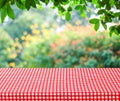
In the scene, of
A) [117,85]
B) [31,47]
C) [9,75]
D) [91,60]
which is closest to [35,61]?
[31,47]

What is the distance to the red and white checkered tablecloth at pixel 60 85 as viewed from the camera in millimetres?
3168

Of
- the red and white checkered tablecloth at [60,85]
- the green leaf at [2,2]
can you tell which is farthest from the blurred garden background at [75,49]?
the green leaf at [2,2]

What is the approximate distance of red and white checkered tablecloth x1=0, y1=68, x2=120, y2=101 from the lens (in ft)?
10.4

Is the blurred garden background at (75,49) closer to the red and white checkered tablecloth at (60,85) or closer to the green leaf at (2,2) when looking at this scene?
the red and white checkered tablecloth at (60,85)

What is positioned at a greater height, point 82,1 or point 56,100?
point 82,1

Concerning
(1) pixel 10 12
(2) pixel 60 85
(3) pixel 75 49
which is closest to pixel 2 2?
(1) pixel 10 12

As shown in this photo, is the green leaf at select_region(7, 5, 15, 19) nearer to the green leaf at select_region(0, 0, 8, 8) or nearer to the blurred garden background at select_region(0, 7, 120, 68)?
the green leaf at select_region(0, 0, 8, 8)

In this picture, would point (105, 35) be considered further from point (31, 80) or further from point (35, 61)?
point (31, 80)

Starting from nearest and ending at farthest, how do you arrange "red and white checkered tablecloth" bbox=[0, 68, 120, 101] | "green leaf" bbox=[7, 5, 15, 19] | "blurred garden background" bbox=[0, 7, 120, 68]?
1. "green leaf" bbox=[7, 5, 15, 19]
2. "red and white checkered tablecloth" bbox=[0, 68, 120, 101]
3. "blurred garden background" bbox=[0, 7, 120, 68]

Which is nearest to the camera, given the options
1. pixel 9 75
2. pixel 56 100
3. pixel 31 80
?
pixel 56 100

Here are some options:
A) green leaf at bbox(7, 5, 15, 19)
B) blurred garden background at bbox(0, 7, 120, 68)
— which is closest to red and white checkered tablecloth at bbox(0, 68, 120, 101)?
green leaf at bbox(7, 5, 15, 19)

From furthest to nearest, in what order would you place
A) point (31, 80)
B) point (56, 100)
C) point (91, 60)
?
point (91, 60) → point (31, 80) → point (56, 100)

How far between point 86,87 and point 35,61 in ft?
20.7

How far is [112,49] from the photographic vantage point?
356 inches
